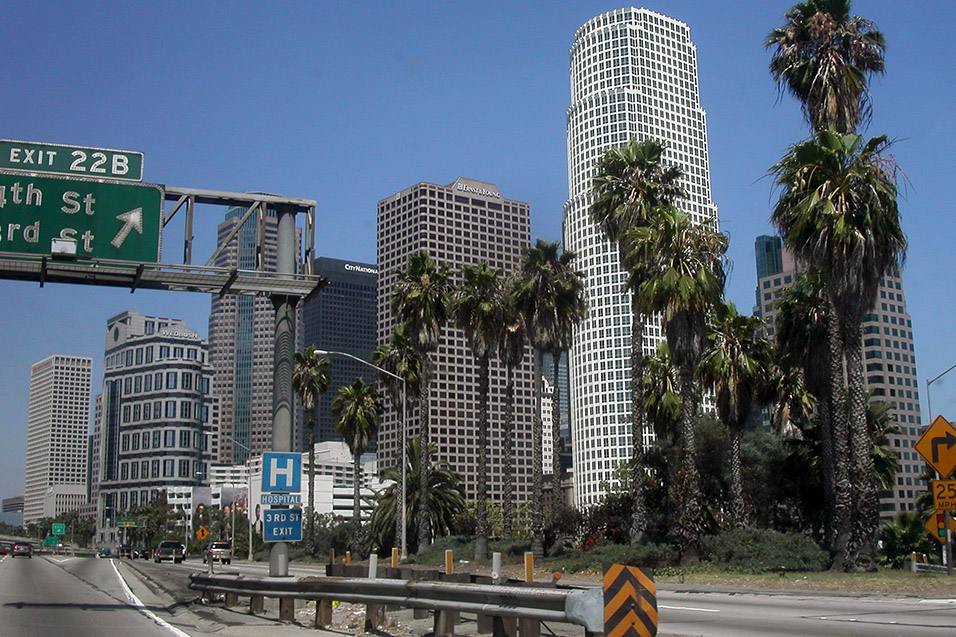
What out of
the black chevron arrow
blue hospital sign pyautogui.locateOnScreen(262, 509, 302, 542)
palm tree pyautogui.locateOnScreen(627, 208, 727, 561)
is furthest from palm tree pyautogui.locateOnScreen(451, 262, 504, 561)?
blue hospital sign pyautogui.locateOnScreen(262, 509, 302, 542)

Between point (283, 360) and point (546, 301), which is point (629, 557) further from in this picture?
point (283, 360)

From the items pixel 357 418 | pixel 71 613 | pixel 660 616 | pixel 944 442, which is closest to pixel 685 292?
pixel 944 442

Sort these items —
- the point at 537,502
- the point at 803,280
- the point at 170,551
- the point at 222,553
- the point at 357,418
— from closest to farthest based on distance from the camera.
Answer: the point at 803,280, the point at 537,502, the point at 357,418, the point at 222,553, the point at 170,551

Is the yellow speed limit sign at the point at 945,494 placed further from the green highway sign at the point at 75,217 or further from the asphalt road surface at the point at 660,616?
the green highway sign at the point at 75,217

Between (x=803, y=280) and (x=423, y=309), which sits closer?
(x=803, y=280)

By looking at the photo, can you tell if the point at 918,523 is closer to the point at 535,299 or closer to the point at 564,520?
the point at 564,520

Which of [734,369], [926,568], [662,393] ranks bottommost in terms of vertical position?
[926,568]

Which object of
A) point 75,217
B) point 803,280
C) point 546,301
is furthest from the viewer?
point 546,301

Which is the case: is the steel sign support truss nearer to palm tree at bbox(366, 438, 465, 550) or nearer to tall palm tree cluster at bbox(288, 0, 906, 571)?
tall palm tree cluster at bbox(288, 0, 906, 571)

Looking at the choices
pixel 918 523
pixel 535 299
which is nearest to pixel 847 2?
pixel 535 299

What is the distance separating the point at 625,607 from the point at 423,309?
153 feet

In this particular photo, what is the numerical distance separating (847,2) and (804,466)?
25.7 meters

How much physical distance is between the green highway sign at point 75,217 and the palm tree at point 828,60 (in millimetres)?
25609

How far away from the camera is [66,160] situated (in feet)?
65.0
